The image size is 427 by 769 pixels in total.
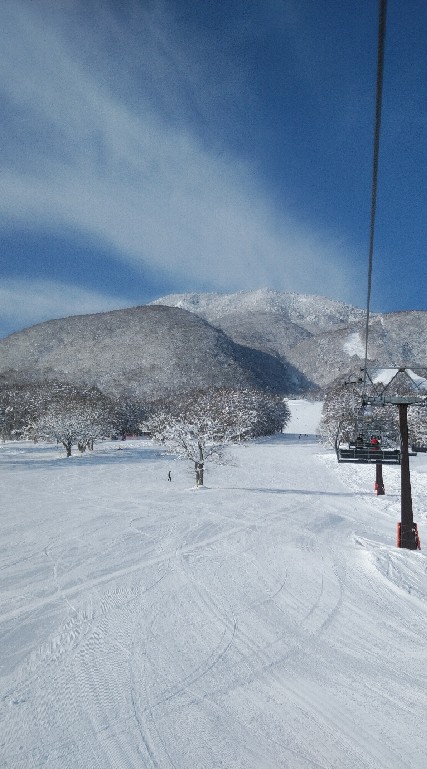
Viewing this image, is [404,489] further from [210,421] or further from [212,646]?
[210,421]

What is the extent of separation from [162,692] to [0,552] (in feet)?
35.8

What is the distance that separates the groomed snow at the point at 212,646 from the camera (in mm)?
5133

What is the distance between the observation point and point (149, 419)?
105 meters

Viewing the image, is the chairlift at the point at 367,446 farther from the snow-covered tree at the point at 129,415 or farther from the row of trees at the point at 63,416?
the snow-covered tree at the point at 129,415

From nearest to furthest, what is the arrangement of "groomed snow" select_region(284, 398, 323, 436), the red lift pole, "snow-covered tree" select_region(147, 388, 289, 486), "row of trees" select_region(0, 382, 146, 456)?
the red lift pole
"snow-covered tree" select_region(147, 388, 289, 486)
"row of trees" select_region(0, 382, 146, 456)
"groomed snow" select_region(284, 398, 323, 436)

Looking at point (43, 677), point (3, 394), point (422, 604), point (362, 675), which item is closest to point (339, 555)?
point (422, 604)

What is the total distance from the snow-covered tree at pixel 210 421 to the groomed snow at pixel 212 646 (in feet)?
38.7

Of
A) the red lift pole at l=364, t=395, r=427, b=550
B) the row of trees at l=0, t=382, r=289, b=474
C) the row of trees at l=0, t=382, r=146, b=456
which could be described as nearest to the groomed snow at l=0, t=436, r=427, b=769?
the red lift pole at l=364, t=395, r=427, b=550

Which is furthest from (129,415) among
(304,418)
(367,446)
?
(367,446)

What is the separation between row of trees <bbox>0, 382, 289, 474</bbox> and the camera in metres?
30.2

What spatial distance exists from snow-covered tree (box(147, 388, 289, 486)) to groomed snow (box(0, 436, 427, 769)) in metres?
11.8

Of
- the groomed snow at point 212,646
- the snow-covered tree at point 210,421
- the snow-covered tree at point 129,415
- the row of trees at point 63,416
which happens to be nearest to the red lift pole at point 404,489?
the groomed snow at point 212,646

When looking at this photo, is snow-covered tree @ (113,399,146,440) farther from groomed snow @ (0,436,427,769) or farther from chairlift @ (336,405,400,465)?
chairlift @ (336,405,400,465)

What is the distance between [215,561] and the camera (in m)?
12.9
